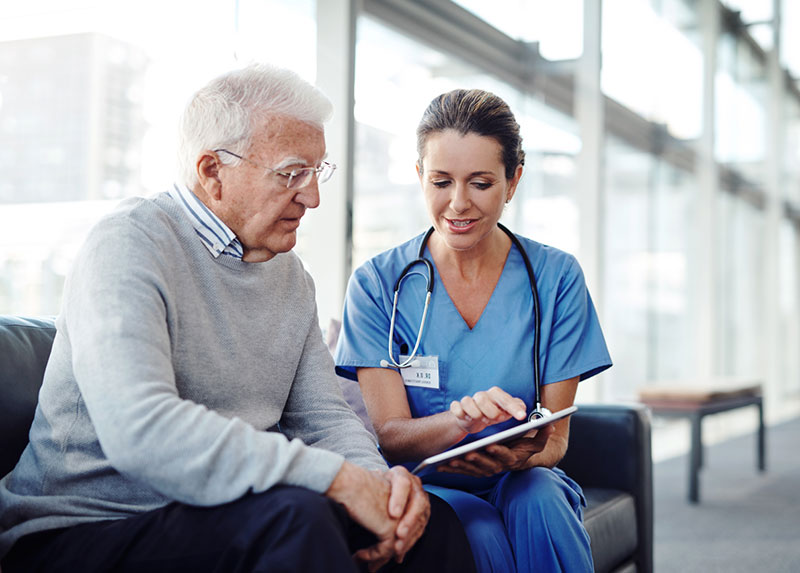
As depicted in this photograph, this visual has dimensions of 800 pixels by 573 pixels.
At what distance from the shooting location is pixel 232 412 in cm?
127

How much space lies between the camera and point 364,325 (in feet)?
5.44

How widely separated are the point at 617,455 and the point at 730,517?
5.16ft

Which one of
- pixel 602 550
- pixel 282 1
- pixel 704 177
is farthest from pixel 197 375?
pixel 704 177

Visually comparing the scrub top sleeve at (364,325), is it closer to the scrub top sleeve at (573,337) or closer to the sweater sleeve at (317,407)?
the sweater sleeve at (317,407)

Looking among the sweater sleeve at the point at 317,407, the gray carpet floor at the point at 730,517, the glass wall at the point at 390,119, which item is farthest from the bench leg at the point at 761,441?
the sweater sleeve at the point at 317,407

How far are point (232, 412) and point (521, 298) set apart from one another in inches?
26.2

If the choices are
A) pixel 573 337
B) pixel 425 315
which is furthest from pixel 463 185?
pixel 573 337

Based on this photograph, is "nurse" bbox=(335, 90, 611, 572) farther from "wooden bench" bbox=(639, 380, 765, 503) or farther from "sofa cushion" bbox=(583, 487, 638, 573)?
"wooden bench" bbox=(639, 380, 765, 503)

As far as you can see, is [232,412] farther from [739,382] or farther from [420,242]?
[739,382]

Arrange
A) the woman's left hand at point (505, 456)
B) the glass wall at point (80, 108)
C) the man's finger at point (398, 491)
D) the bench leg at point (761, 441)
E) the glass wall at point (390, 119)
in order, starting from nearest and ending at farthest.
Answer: the man's finger at point (398, 491) → the woman's left hand at point (505, 456) → the glass wall at point (80, 108) → the glass wall at point (390, 119) → the bench leg at point (761, 441)

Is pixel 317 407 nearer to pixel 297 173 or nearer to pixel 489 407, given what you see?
pixel 489 407

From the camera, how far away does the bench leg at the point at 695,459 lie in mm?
3602

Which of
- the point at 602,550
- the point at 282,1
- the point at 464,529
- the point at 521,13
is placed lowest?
the point at 602,550

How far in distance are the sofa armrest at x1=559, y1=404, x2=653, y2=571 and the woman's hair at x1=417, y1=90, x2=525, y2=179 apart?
79 cm
